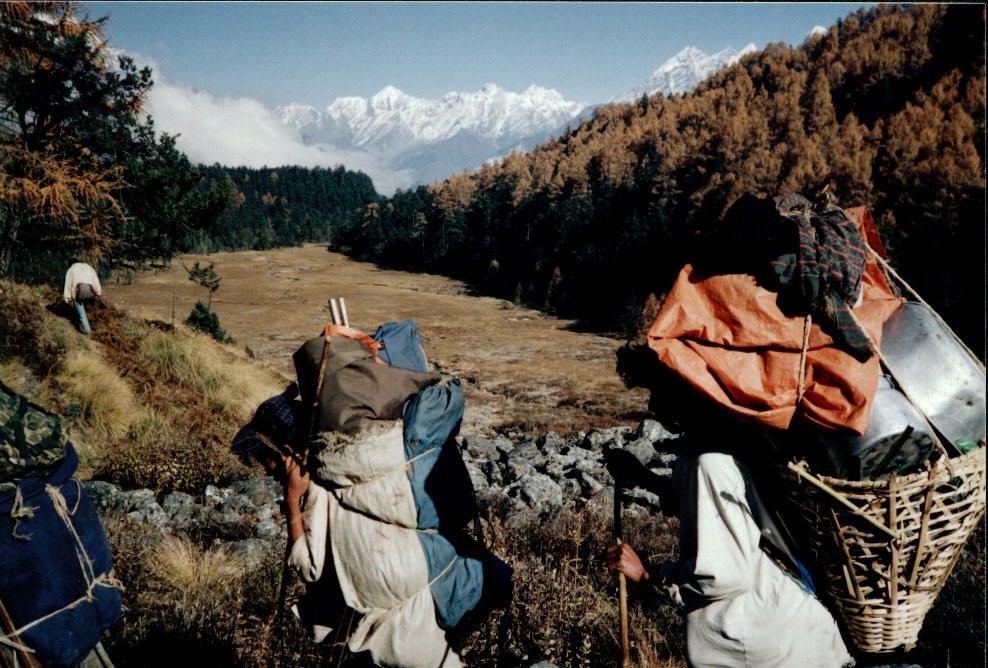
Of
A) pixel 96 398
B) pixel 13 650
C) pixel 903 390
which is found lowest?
pixel 96 398

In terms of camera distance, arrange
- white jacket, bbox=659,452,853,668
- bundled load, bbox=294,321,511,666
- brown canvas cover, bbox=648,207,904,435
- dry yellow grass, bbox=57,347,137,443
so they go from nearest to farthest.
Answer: brown canvas cover, bbox=648,207,904,435 < white jacket, bbox=659,452,853,668 < bundled load, bbox=294,321,511,666 < dry yellow grass, bbox=57,347,137,443

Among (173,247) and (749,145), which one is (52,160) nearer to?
(173,247)

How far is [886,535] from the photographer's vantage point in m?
1.28

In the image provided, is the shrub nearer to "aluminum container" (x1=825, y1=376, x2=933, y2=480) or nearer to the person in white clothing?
the person in white clothing

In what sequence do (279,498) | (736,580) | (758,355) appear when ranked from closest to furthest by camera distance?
(758,355)
(736,580)
(279,498)

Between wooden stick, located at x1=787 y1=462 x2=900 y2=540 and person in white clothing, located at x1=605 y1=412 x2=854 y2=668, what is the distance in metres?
0.19

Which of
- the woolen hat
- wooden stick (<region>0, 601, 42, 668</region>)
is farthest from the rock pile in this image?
the woolen hat

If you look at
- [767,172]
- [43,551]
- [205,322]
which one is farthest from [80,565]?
[767,172]

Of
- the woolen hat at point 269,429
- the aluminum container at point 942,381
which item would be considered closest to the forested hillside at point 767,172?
the aluminum container at point 942,381

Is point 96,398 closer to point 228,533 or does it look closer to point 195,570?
point 228,533

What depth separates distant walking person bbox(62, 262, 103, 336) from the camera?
995 centimetres

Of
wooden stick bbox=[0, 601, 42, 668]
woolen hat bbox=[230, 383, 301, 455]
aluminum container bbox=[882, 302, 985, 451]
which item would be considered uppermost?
aluminum container bbox=[882, 302, 985, 451]

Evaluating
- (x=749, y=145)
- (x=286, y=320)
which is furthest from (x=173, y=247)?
(x=749, y=145)

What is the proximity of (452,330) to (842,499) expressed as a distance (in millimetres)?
34863
